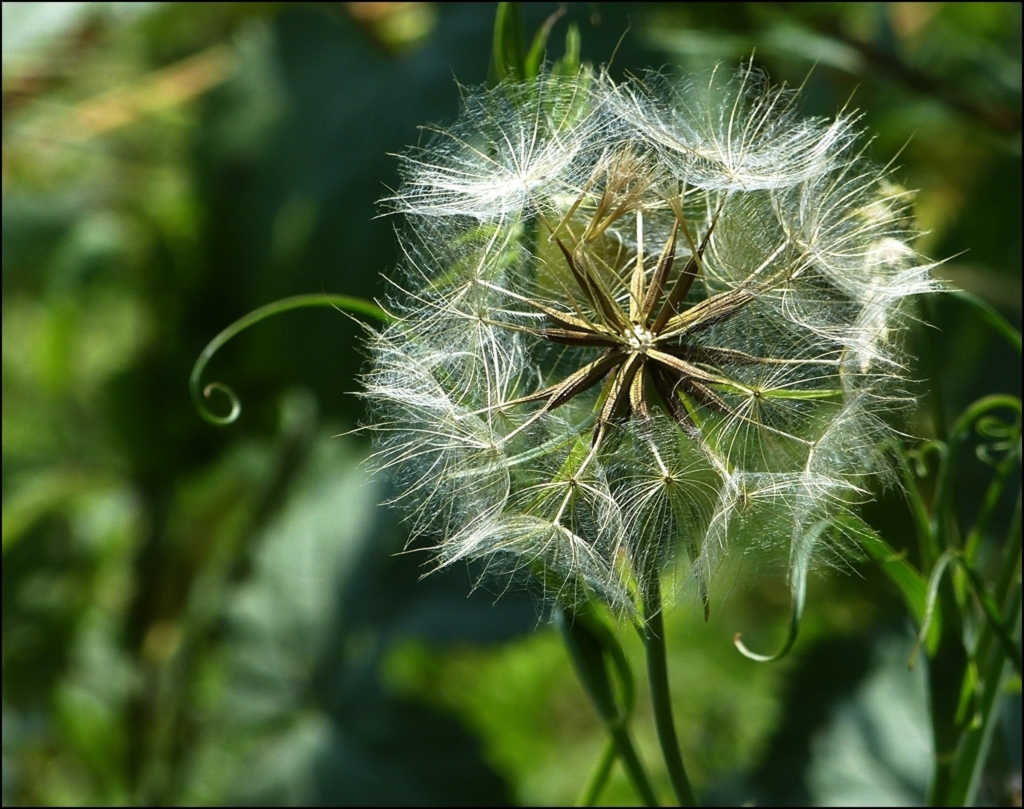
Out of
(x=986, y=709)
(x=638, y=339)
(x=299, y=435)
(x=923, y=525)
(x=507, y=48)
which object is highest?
(x=299, y=435)

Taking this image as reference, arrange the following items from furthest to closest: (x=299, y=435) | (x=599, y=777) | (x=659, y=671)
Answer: (x=299, y=435) → (x=599, y=777) → (x=659, y=671)

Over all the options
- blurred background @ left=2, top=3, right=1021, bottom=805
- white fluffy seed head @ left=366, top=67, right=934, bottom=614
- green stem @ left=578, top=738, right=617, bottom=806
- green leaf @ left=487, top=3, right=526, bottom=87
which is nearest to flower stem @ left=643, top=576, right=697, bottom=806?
white fluffy seed head @ left=366, top=67, right=934, bottom=614

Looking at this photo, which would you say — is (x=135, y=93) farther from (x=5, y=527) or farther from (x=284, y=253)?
(x=5, y=527)

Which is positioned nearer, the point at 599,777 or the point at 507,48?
the point at 507,48

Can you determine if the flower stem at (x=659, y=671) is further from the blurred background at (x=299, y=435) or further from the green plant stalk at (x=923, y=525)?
the blurred background at (x=299, y=435)

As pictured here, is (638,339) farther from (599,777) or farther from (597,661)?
(599,777)

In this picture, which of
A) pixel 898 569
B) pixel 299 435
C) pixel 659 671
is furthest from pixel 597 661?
pixel 299 435

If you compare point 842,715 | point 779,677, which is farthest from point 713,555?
point 779,677
